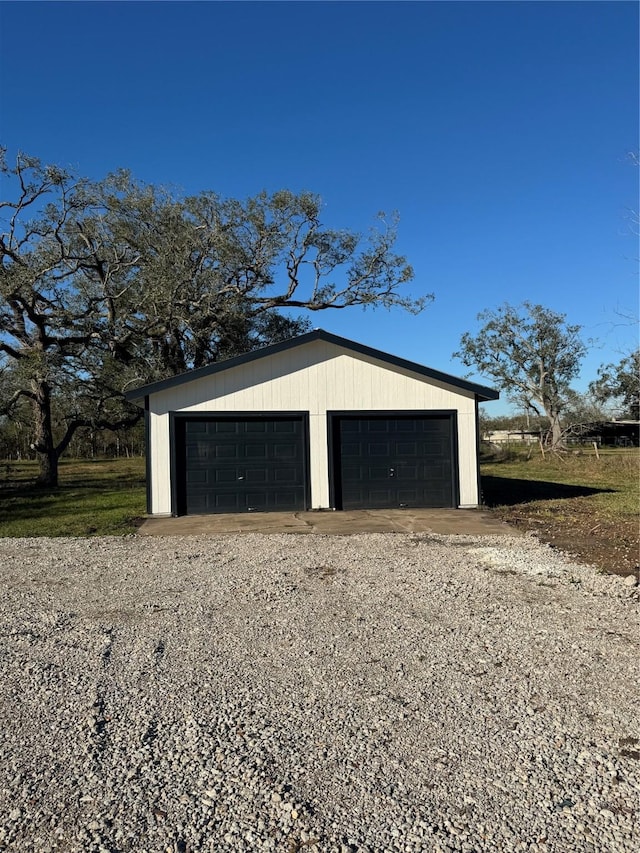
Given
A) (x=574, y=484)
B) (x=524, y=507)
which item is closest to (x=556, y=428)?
(x=574, y=484)

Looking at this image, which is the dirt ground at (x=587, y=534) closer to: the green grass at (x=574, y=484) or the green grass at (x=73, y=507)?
the green grass at (x=574, y=484)

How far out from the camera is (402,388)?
40.0 ft

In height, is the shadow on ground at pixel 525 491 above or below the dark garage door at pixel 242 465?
below

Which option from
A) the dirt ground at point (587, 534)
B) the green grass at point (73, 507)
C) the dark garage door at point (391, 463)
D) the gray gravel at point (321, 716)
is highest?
the dark garage door at point (391, 463)

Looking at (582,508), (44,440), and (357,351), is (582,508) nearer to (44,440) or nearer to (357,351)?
(357,351)

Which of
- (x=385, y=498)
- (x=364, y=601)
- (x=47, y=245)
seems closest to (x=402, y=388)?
(x=385, y=498)

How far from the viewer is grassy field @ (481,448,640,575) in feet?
25.1

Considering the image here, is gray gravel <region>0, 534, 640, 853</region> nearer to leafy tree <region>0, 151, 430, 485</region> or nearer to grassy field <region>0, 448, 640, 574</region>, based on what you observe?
grassy field <region>0, 448, 640, 574</region>

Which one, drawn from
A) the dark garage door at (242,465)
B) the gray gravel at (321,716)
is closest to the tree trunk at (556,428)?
the dark garage door at (242,465)

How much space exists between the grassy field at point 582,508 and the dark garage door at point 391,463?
4.67ft

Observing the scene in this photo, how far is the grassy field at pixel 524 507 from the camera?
8.32 metres

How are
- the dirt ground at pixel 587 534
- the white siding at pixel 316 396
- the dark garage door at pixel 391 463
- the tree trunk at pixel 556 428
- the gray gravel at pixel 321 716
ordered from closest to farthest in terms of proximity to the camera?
1. the gray gravel at pixel 321 716
2. the dirt ground at pixel 587 534
3. the white siding at pixel 316 396
4. the dark garage door at pixel 391 463
5. the tree trunk at pixel 556 428

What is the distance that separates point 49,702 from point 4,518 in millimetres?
9542

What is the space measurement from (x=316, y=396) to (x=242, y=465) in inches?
84.3
